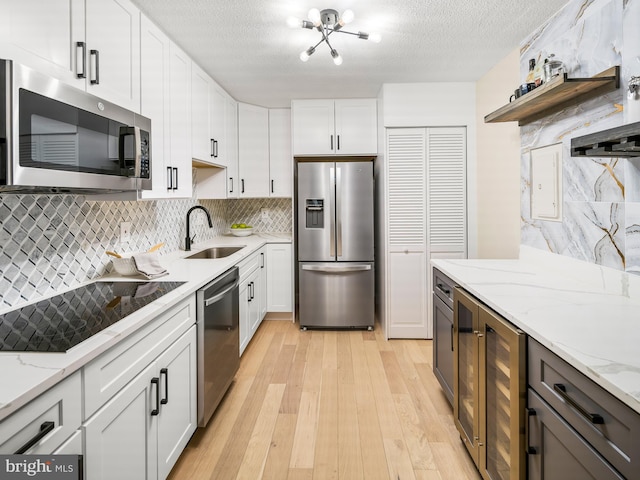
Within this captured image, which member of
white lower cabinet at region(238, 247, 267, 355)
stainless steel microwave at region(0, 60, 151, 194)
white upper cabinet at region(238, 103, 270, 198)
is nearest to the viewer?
stainless steel microwave at region(0, 60, 151, 194)

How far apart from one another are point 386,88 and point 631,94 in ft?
7.44

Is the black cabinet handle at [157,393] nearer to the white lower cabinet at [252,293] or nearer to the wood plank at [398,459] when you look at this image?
the wood plank at [398,459]

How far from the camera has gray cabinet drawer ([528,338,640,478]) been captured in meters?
0.86

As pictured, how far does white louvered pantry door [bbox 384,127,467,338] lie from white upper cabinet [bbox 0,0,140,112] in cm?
235

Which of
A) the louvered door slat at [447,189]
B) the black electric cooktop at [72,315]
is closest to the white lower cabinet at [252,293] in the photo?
the black electric cooktop at [72,315]

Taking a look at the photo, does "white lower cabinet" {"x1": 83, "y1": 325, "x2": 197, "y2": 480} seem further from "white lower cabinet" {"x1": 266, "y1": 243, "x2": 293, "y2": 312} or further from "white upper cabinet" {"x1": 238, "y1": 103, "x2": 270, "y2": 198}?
"white upper cabinet" {"x1": 238, "y1": 103, "x2": 270, "y2": 198}

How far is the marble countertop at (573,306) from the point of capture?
3.25 ft

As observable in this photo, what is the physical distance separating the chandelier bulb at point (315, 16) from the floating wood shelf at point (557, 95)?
1169 millimetres

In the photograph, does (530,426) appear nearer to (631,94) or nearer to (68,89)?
(631,94)

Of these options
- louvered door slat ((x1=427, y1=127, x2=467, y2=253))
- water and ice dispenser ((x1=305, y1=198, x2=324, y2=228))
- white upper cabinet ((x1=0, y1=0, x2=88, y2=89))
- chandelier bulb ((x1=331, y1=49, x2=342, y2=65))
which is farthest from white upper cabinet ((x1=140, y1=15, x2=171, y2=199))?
louvered door slat ((x1=427, y1=127, x2=467, y2=253))

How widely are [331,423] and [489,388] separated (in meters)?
1.02

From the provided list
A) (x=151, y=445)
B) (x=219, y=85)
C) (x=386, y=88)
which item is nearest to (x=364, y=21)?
(x=386, y=88)

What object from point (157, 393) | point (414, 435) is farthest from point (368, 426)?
point (157, 393)

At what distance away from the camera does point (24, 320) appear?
141 centimetres
